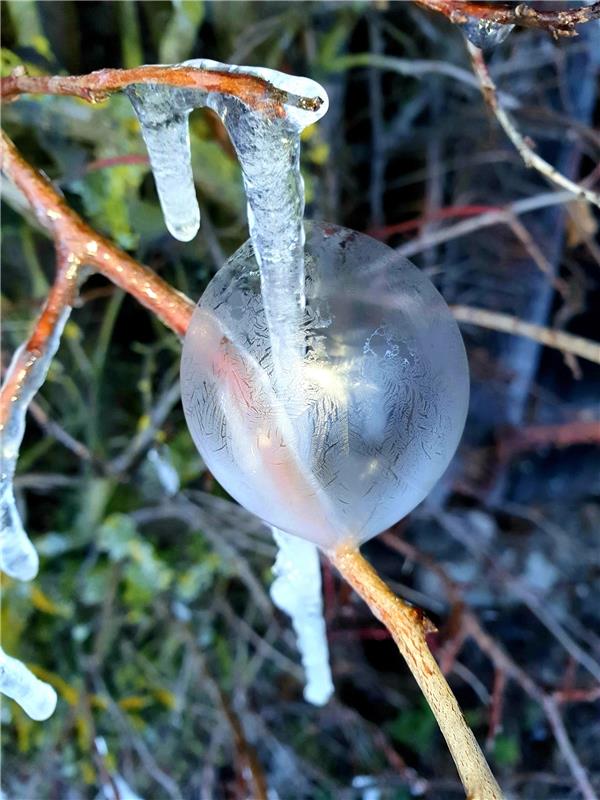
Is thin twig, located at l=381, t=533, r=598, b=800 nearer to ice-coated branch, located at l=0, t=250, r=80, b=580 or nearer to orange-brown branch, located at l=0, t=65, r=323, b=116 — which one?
ice-coated branch, located at l=0, t=250, r=80, b=580

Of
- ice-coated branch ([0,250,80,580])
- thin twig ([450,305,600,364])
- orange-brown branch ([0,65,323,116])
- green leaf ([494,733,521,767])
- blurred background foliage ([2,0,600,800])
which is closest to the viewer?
orange-brown branch ([0,65,323,116])

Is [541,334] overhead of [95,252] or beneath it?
beneath

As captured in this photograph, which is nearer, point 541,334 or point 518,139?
point 518,139

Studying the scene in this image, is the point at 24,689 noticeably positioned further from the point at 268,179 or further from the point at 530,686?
the point at 530,686

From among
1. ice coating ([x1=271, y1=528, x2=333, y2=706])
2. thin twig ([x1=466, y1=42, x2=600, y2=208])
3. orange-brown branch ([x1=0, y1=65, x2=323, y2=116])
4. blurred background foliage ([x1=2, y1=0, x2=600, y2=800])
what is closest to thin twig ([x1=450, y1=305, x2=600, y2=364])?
blurred background foliage ([x1=2, y1=0, x2=600, y2=800])

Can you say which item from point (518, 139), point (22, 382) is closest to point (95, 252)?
point (22, 382)

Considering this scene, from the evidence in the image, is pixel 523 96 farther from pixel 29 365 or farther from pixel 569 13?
pixel 29 365
